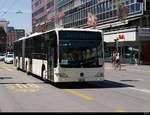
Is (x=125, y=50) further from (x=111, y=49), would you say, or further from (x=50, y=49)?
(x=50, y=49)

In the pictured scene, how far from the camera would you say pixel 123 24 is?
49125 millimetres

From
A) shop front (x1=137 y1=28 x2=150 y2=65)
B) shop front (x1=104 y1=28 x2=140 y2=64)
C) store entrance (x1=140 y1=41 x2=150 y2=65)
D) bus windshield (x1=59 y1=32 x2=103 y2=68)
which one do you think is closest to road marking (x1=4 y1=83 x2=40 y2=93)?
bus windshield (x1=59 y1=32 x2=103 y2=68)

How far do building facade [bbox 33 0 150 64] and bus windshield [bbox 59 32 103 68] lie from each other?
19.2 m

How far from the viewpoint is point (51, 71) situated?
1588 centimetres

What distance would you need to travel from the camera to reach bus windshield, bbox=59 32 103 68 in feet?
48.6

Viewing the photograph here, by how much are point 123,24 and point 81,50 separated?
3507 cm

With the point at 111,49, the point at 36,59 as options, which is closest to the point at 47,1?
the point at 111,49

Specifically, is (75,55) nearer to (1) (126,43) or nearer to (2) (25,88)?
(2) (25,88)

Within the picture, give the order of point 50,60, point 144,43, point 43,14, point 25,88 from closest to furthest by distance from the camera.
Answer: point 25,88 → point 50,60 → point 144,43 → point 43,14

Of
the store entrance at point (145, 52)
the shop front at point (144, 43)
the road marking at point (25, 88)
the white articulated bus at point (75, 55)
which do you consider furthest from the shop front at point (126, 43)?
the road marking at point (25, 88)

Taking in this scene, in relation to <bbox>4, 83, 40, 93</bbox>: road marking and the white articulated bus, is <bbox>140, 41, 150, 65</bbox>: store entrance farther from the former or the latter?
<bbox>4, 83, 40, 93</bbox>: road marking

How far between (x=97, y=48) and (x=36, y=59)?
6.02 m

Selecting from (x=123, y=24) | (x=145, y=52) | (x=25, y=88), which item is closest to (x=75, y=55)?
(x=25, y=88)

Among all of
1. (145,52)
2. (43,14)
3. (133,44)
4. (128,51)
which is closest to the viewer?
(145,52)
